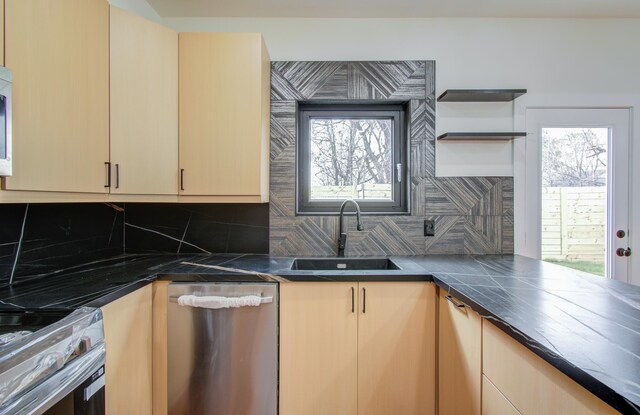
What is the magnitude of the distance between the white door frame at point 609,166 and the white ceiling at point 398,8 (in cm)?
64

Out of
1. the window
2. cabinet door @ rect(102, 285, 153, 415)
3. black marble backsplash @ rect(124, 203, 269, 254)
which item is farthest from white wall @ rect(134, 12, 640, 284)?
cabinet door @ rect(102, 285, 153, 415)

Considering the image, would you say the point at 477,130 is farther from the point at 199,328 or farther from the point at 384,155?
the point at 199,328

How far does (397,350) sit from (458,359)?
300 mm

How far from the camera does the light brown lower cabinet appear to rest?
4.71 feet

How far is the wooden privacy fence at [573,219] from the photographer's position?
6.68 feet

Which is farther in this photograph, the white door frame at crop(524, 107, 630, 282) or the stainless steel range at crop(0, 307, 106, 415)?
the white door frame at crop(524, 107, 630, 282)

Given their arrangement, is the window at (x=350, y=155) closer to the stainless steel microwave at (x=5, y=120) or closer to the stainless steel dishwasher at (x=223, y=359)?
the stainless steel dishwasher at (x=223, y=359)

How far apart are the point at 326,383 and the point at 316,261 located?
702mm

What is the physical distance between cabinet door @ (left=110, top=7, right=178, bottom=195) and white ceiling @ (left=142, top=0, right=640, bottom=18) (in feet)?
1.61

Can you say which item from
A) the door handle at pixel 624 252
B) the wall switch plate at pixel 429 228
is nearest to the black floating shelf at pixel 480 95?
the wall switch plate at pixel 429 228

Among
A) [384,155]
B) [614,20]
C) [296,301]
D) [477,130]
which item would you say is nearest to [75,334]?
[296,301]

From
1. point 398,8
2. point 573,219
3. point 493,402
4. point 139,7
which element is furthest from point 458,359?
point 139,7

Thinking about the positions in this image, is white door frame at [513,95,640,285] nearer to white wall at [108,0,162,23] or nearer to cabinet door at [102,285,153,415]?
cabinet door at [102,285,153,415]

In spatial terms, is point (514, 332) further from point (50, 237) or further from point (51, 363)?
point (50, 237)
